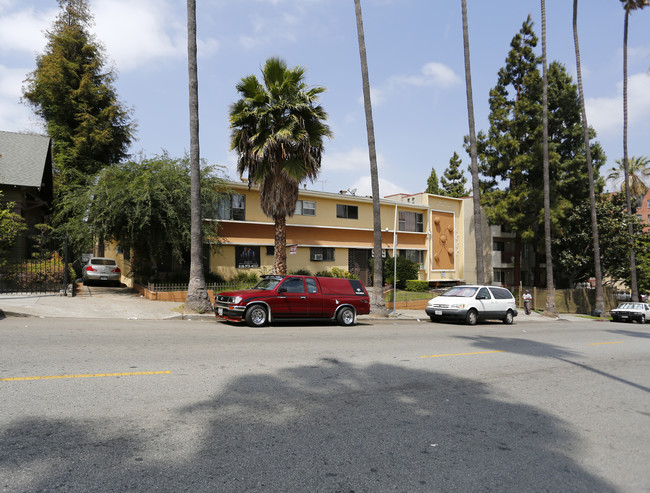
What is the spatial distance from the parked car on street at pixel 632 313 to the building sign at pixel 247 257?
2198 cm

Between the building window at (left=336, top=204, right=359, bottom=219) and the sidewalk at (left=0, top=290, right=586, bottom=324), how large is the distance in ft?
40.8

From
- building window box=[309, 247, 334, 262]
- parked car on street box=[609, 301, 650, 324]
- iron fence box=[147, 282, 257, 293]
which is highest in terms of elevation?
building window box=[309, 247, 334, 262]

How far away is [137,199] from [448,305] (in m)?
13.6

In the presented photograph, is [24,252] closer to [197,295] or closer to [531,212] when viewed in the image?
[197,295]

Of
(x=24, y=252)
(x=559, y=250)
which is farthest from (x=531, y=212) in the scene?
(x=24, y=252)

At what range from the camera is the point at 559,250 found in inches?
1457

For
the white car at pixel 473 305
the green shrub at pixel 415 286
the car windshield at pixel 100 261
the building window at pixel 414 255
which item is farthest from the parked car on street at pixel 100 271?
the building window at pixel 414 255

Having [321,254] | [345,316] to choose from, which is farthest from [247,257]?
[345,316]

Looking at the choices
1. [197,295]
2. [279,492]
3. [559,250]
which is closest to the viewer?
[279,492]

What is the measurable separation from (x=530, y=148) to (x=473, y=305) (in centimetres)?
2228

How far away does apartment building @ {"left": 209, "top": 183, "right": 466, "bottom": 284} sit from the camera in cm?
2648

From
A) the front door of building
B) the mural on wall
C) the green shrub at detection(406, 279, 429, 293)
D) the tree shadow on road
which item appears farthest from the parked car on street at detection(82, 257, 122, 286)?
the mural on wall

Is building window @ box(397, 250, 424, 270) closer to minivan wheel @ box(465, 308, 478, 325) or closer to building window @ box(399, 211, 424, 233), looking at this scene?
building window @ box(399, 211, 424, 233)

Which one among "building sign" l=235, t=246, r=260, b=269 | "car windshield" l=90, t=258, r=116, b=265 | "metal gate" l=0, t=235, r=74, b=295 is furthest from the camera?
"building sign" l=235, t=246, r=260, b=269
